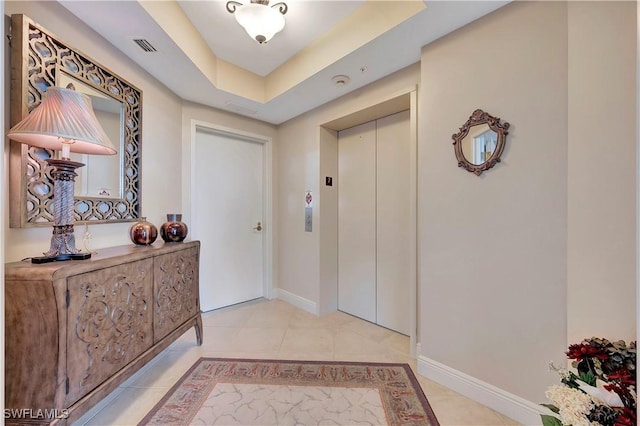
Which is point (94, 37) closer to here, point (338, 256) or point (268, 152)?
point (268, 152)

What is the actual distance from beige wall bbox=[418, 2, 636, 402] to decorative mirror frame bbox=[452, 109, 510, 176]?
0.15ft

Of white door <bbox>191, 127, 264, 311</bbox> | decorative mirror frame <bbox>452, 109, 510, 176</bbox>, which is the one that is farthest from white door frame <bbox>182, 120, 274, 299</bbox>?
decorative mirror frame <bbox>452, 109, 510, 176</bbox>

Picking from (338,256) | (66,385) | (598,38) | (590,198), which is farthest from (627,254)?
(66,385)

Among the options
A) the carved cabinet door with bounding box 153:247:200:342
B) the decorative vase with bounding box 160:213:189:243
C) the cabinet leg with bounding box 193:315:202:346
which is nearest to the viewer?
the carved cabinet door with bounding box 153:247:200:342

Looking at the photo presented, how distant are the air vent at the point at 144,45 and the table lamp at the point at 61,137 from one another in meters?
0.70

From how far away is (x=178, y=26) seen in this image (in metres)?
1.82

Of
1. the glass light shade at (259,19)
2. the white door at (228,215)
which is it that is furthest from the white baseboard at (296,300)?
the glass light shade at (259,19)

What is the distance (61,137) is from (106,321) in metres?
0.91

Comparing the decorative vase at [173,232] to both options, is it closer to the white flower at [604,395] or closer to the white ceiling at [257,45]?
the white ceiling at [257,45]

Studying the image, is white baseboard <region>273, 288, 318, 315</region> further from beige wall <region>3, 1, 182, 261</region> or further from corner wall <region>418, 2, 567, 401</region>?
beige wall <region>3, 1, 182, 261</region>

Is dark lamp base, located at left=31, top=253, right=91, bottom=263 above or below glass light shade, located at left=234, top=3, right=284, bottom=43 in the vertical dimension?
below

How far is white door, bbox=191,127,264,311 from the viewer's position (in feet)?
9.58

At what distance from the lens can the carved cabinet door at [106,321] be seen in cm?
120

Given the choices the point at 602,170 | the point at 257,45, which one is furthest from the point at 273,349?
the point at 257,45
